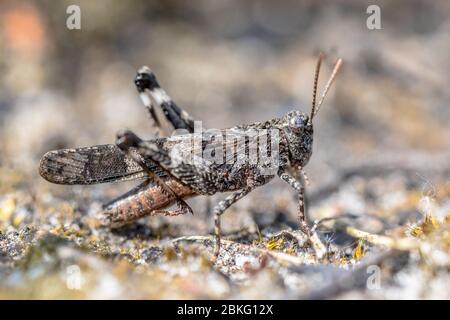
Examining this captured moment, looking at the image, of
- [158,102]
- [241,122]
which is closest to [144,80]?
[158,102]

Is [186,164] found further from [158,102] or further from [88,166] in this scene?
[158,102]

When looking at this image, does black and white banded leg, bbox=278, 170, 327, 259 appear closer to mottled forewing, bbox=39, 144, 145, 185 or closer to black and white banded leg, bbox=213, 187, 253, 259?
black and white banded leg, bbox=213, 187, 253, 259

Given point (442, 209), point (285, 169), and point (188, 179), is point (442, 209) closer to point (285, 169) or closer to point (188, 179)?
point (285, 169)

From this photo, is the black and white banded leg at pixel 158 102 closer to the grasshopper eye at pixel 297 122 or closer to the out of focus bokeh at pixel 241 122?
the out of focus bokeh at pixel 241 122

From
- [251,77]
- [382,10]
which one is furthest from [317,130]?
[382,10]

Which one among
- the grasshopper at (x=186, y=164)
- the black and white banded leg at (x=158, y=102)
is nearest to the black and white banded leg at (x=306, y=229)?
the grasshopper at (x=186, y=164)

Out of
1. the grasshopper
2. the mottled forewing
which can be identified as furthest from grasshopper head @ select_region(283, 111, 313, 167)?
the mottled forewing
